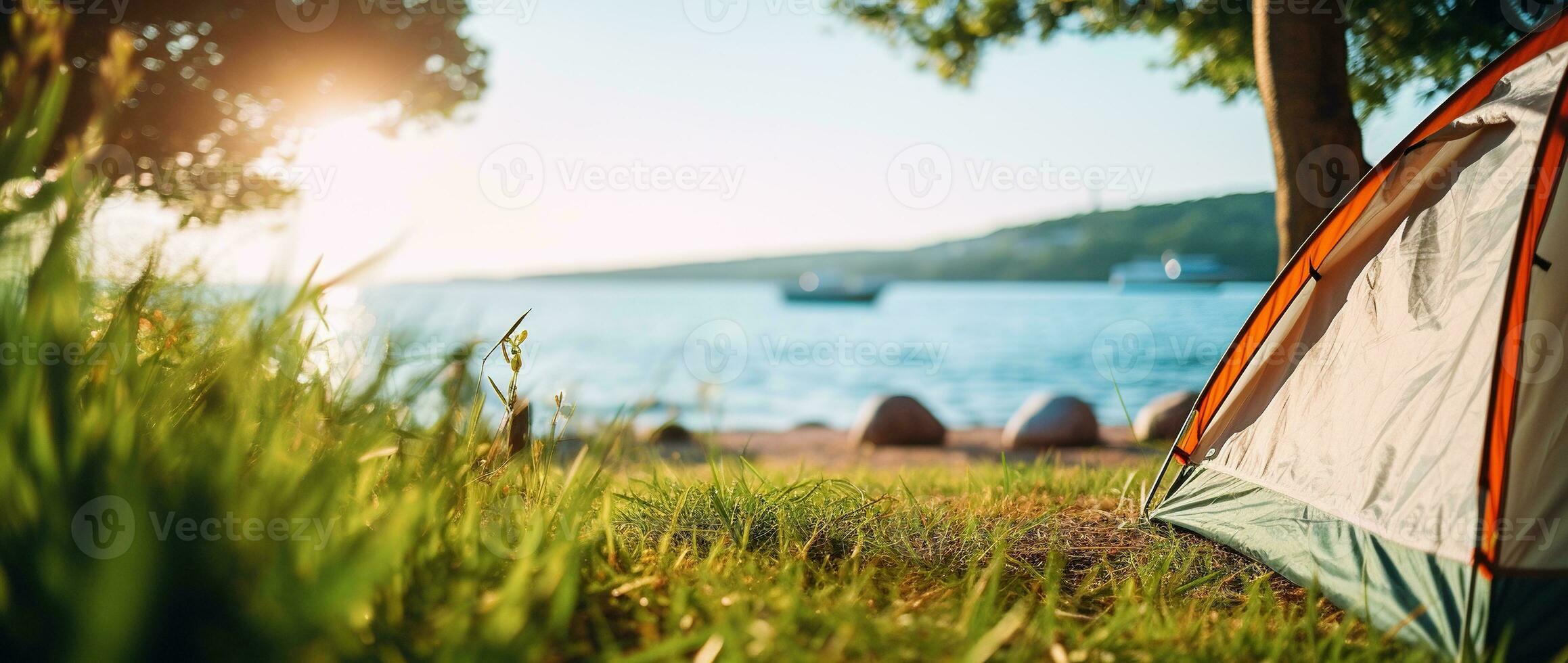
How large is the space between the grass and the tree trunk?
211 cm

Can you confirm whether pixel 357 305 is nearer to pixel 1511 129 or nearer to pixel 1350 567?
pixel 1350 567

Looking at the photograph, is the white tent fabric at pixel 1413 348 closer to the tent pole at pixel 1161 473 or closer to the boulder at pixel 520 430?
the tent pole at pixel 1161 473

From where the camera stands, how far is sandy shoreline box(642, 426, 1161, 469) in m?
9.28

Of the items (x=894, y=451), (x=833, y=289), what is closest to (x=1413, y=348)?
(x=894, y=451)

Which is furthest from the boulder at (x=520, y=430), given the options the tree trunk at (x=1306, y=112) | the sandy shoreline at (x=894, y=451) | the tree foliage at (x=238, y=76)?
the tree foliage at (x=238, y=76)

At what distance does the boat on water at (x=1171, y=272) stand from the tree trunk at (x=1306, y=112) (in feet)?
211

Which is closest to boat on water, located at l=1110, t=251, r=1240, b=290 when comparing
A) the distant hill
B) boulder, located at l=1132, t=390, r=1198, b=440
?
the distant hill

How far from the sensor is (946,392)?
2919 centimetres

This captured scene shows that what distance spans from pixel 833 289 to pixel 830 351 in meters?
41.7

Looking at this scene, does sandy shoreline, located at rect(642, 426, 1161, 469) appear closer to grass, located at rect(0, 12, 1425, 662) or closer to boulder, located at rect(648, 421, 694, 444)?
boulder, located at rect(648, 421, 694, 444)

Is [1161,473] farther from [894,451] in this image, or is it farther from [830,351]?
[830,351]

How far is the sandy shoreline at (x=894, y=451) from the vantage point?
9.28 meters

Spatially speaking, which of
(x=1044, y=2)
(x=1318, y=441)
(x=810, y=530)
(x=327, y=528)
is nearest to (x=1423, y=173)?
(x=1318, y=441)

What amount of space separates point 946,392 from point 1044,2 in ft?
73.0
